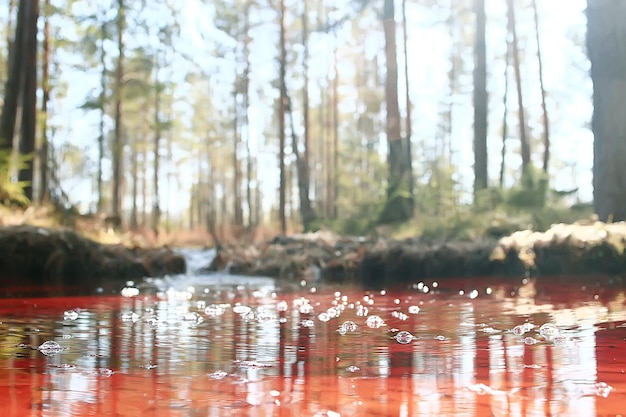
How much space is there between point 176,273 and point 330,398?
8752 millimetres

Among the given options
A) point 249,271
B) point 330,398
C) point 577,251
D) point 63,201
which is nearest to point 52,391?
point 330,398

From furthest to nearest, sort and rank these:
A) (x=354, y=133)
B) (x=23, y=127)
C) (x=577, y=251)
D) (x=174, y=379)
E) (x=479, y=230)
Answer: (x=354, y=133), (x=23, y=127), (x=479, y=230), (x=577, y=251), (x=174, y=379)

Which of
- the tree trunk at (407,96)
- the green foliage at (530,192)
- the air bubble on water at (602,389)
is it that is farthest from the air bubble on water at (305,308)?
the tree trunk at (407,96)

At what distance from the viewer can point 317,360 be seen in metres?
2.63

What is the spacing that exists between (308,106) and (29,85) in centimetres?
1402

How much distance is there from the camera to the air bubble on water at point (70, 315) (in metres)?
4.14

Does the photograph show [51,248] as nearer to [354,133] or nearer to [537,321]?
[537,321]

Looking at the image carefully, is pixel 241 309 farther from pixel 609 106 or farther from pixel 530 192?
pixel 530 192

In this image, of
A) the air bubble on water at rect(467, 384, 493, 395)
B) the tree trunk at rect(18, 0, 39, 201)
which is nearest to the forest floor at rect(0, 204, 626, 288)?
the tree trunk at rect(18, 0, 39, 201)

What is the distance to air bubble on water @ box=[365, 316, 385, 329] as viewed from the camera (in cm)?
366

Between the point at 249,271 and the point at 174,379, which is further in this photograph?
the point at 249,271

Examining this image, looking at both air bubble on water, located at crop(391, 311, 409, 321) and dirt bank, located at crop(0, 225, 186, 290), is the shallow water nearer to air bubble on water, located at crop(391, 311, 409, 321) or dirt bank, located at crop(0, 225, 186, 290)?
air bubble on water, located at crop(391, 311, 409, 321)

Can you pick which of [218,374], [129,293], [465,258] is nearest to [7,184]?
[129,293]

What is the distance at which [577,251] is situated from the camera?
28.0 ft
